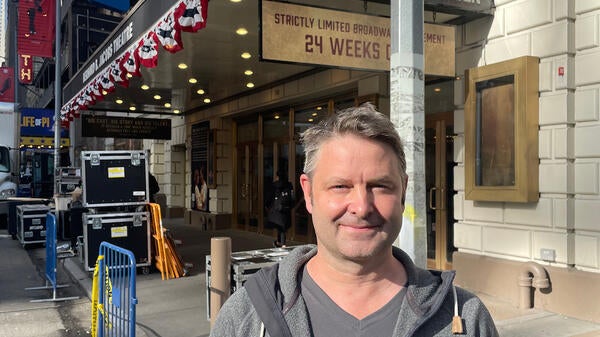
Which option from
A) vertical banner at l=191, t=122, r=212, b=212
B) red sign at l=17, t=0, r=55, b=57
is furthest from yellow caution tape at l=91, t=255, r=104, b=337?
red sign at l=17, t=0, r=55, b=57

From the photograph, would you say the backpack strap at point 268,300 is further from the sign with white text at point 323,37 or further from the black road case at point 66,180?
the black road case at point 66,180

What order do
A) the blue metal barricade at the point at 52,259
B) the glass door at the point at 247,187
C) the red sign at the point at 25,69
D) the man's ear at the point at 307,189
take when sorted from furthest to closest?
the red sign at the point at 25,69, the glass door at the point at 247,187, the blue metal barricade at the point at 52,259, the man's ear at the point at 307,189

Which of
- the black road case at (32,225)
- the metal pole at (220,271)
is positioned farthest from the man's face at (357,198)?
the black road case at (32,225)

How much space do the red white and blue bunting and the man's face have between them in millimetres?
4697

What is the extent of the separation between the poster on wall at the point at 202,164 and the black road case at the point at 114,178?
6.78 metres

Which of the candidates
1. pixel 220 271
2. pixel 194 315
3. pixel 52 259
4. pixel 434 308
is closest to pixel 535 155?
pixel 220 271

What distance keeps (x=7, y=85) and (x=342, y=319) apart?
3701 centimetres

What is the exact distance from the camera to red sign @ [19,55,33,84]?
122 ft

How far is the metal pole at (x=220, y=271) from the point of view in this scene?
13.5 feet

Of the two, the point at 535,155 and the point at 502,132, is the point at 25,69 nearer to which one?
the point at 502,132

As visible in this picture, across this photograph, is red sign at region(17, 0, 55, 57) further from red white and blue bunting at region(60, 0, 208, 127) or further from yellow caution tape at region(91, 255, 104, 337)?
yellow caution tape at region(91, 255, 104, 337)

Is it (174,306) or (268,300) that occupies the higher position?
(268,300)

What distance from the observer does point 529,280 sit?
604 centimetres

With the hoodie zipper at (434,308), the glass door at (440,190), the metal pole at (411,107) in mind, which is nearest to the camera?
the hoodie zipper at (434,308)
